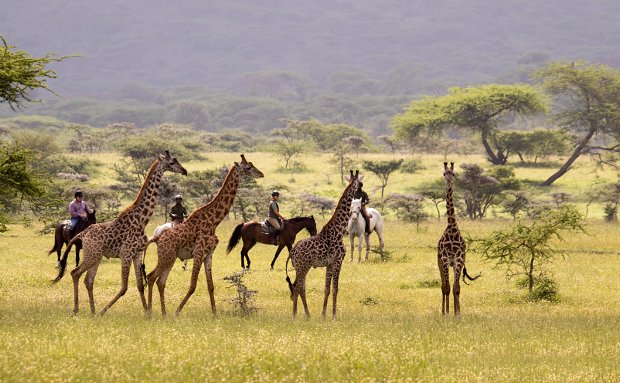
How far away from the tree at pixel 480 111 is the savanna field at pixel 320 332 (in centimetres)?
4471

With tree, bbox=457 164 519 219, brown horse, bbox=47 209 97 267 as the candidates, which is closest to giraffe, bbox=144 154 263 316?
brown horse, bbox=47 209 97 267

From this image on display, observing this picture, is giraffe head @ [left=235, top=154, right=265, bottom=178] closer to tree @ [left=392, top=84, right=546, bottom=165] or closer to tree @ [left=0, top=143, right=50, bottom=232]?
tree @ [left=0, top=143, right=50, bottom=232]

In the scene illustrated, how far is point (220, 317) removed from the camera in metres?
15.6

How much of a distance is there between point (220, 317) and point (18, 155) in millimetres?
5008

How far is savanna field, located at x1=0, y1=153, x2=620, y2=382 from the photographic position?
418 inches

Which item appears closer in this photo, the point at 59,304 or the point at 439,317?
the point at 439,317

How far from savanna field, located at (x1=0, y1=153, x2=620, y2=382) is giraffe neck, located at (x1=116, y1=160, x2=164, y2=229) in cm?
184

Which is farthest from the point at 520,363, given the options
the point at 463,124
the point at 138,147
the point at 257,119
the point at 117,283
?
the point at 257,119

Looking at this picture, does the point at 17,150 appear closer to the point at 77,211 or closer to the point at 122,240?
the point at 122,240

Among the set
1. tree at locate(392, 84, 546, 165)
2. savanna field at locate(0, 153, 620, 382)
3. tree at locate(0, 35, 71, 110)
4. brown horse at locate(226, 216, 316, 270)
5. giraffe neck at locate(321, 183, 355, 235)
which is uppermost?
tree at locate(392, 84, 546, 165)

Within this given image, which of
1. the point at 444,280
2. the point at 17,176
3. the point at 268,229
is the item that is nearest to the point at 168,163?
the point at 17,176

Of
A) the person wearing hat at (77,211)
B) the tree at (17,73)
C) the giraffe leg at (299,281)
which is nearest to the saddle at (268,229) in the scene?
the person wearing hat at (77,211)

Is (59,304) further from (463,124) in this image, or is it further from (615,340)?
(463,124)

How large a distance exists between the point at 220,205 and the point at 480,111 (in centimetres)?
5771
